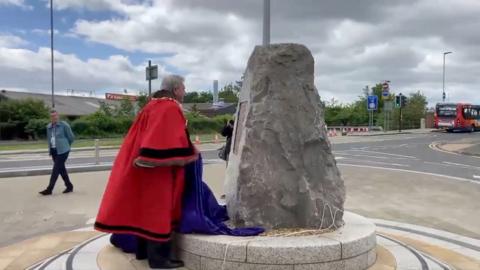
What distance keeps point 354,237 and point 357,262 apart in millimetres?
237

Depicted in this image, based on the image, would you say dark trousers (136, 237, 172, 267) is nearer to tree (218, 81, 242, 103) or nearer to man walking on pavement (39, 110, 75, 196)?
man walking on pavement (39, 110, 75, 196)

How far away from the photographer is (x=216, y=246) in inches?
188

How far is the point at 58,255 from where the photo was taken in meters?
5.64

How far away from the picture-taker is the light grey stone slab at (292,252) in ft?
15.2

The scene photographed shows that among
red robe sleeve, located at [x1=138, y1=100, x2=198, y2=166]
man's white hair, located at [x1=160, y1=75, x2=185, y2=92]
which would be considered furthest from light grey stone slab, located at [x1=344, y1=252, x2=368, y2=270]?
man's white hair, located at [x1=160, y1=75, x2=185, y2=92]

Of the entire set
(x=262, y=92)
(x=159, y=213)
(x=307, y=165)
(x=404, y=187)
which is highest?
(x=262, y=92)

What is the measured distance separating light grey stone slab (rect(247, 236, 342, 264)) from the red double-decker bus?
4591 centimetres

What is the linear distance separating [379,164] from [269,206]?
45.9 feet

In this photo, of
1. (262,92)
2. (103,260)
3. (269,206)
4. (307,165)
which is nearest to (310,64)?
(262,92)

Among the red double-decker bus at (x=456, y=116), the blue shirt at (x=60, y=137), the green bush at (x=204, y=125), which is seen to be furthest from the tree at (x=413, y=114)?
the blue shirt at (x=60, y=137)

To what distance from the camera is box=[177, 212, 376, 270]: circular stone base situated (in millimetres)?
4648

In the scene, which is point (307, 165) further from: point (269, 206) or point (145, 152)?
point (145, 152)

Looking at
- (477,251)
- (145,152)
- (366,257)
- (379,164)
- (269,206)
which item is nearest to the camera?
(145,152)

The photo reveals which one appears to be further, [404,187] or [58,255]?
[404,187]
